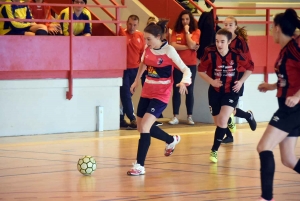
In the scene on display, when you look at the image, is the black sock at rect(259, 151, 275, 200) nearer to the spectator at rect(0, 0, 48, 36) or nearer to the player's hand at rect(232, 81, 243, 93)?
the player's hand at rect(232, 81, 243, 93)

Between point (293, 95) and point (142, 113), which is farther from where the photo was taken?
point (142, 113)

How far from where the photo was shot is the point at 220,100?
8961mm

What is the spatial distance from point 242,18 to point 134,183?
9.67m

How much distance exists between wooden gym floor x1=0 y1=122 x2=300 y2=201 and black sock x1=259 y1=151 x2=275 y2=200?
1.97ft

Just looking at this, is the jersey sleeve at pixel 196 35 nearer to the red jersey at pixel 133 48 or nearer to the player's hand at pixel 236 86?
the red jersey at pixel 133 48

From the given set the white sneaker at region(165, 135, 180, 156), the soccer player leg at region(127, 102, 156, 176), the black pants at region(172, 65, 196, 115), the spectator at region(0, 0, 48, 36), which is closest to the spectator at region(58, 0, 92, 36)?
the spectator at region(0, 0, 48, 36)

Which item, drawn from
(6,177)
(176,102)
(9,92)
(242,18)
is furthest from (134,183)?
(242,18)

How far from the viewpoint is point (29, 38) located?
10.8m

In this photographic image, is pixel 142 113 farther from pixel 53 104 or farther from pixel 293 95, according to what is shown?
pixel 53 104

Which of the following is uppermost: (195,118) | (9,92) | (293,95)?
(293,95)

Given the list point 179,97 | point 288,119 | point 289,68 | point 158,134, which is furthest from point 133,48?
point 288,119

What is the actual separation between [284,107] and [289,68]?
0.35m

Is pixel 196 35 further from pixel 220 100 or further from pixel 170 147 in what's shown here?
pixel 170 147

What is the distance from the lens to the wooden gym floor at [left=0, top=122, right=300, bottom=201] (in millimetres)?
6887
